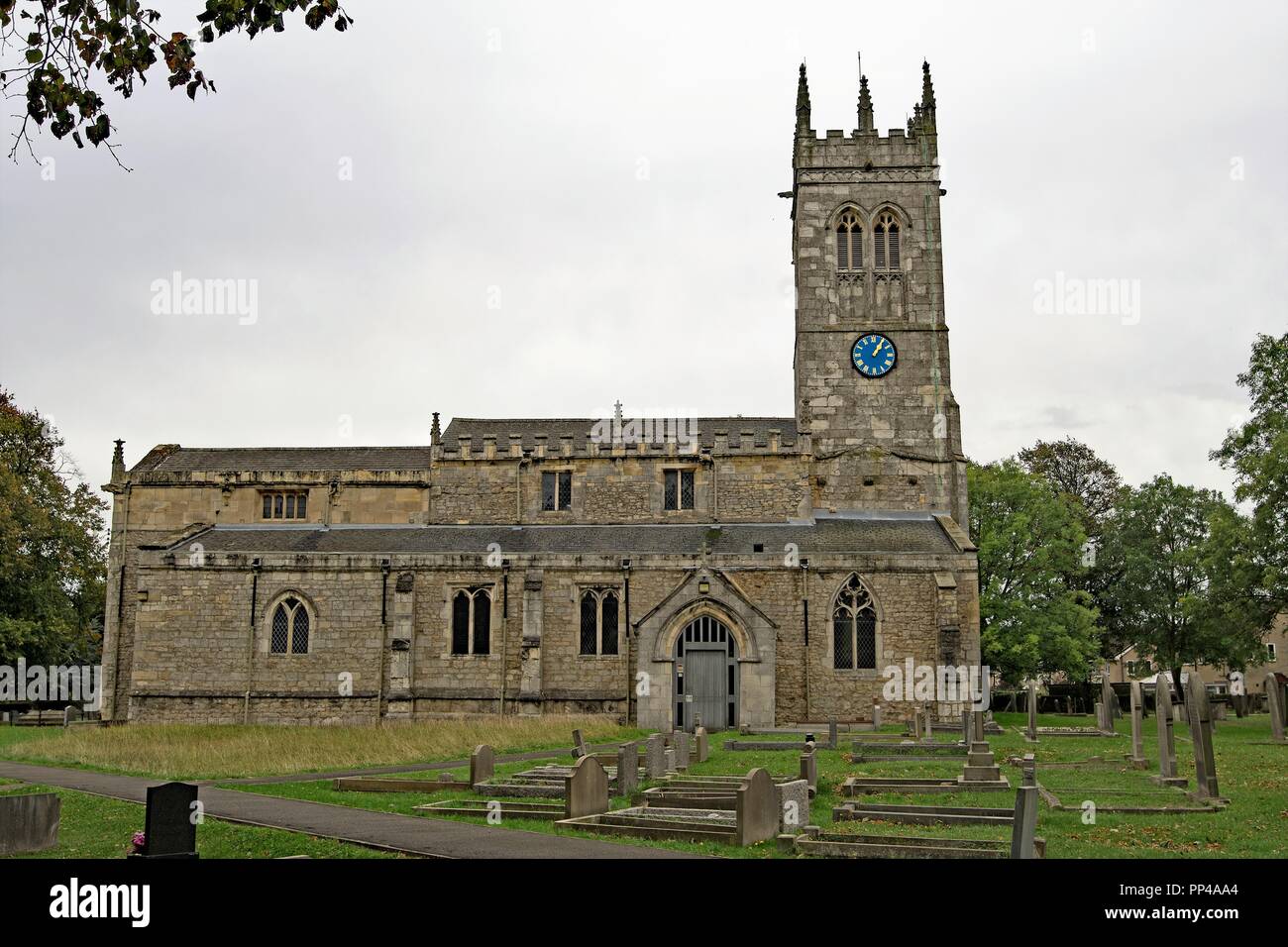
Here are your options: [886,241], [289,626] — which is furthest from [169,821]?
[886,241]

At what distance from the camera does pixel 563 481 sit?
132 ft

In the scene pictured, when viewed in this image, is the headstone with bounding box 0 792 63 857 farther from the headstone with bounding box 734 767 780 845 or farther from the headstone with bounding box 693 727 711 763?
the headstone with bounding box 693 727 711 763

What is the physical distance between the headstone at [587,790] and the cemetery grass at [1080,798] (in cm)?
45

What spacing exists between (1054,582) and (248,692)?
99.3 ft

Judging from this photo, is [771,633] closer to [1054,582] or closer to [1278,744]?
[1278,744]

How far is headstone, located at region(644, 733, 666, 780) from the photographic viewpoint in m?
19.9

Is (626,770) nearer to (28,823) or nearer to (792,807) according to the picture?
(792,807)

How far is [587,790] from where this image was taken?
1574 centimetres

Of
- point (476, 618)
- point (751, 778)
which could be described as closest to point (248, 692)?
point (476, 618)

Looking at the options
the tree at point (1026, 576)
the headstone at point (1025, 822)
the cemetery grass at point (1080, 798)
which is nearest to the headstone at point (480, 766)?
the cemetery grass at point (1080, 798)

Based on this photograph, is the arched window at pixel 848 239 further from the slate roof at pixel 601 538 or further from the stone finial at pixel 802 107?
the slate roof at pixel 601 538

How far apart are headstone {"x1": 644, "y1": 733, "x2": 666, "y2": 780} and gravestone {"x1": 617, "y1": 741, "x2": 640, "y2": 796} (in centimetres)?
140

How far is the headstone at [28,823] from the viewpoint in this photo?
13.0 metres

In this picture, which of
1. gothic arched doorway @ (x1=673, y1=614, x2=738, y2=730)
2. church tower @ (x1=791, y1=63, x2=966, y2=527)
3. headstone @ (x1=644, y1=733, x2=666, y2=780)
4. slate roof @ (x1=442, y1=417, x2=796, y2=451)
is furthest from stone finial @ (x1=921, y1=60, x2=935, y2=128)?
headstone @ (x1=644, y1=733, x2=666, y2=780)
